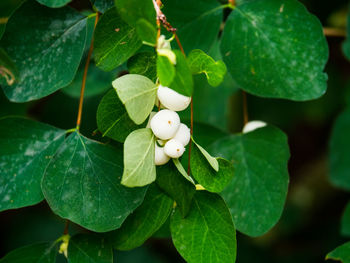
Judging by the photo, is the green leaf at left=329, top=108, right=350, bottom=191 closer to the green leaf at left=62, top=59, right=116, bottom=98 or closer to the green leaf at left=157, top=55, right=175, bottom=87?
the green leaf at left=62, top=59, right=116, bottom=98

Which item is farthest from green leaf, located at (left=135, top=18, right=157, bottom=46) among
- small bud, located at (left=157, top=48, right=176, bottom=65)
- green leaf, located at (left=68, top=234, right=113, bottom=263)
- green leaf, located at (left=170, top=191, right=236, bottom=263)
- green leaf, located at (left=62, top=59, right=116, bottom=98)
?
green leaf, located at (left=62, top=59, right=116, bottom=98)

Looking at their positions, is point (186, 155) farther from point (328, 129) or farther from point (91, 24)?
point (328, 129)

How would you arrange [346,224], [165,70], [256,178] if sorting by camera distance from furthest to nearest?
[346,224] → [256,178] → [165,70]

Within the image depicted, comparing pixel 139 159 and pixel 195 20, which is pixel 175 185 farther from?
pixel 195 20

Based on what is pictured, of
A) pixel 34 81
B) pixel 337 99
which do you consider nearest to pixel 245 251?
pixel 337 99

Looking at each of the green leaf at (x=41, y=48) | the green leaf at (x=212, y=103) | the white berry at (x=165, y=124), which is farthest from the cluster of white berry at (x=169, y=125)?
the green leaf at (x=212, y=103)

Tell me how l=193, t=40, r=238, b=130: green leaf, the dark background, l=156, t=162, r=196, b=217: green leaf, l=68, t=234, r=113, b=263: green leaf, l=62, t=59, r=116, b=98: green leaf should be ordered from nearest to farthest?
l=156, t=162, r=196, b=217: green leaf → l=68, t=234, r=113, b=263: green leaf → l=62, t=59, r=116, b=98: green leaf → l=193, t=40, r=238, b=130: green leaf → the dark background

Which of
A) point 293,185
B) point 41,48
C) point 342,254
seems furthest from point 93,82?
point 293,185
